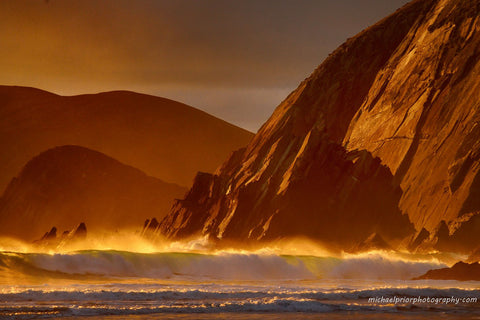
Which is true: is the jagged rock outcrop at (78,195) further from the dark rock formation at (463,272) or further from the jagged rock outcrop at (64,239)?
the dark rock formation at (463,272)

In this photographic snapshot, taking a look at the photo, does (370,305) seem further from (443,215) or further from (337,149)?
(337,149)

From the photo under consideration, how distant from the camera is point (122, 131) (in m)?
184

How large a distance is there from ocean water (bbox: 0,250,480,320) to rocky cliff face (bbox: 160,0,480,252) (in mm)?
18518

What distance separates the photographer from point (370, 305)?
33.8 meters

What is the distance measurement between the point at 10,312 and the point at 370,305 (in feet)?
48.1

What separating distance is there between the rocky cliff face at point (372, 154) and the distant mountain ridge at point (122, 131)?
252 ft

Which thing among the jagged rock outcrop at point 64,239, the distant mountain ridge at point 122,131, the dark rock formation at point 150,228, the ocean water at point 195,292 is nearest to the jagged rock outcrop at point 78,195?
the distant mountain ridge at point 122,131

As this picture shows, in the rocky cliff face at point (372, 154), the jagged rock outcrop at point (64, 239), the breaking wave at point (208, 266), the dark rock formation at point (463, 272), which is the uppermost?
the rocky cliff face at point (372, 154)

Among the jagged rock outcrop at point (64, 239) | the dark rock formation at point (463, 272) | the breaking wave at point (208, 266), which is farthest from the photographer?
the jagged rock outcrop at point (64, 239)

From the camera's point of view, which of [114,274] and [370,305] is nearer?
[370,305]

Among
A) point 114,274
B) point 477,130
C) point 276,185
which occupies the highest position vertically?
point 477,130

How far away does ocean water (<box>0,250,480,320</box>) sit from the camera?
30875mm

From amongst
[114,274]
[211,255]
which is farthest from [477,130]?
[114,274]

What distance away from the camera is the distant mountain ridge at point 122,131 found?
172375mm
